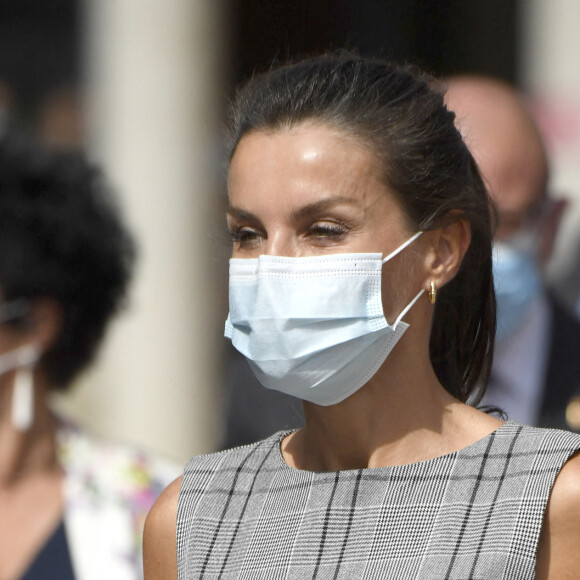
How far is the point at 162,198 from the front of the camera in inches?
195

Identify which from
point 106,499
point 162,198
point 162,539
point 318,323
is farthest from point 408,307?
point 162,198

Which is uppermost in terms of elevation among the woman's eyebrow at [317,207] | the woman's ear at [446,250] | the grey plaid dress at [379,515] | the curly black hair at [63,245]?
the woman's eyebrow at [317,207]

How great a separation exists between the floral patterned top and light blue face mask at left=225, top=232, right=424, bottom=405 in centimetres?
189

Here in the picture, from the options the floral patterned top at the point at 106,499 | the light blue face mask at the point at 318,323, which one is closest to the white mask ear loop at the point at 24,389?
the floral patterned top at the point at 106,499

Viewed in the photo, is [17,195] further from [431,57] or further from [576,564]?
[576,564]

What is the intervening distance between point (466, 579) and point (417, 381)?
429 millimetres

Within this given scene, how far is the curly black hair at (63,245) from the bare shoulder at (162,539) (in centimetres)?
196

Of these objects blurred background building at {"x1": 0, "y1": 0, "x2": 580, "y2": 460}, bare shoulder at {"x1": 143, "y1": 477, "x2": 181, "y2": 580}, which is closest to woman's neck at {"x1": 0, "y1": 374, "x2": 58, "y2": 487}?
blurred background building at {"x1": 0, "y1": 0, "x2": 580, "y2": 460}

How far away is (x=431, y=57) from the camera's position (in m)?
4.35

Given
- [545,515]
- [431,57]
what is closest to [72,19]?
[431,57]

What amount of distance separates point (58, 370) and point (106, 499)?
56 cm

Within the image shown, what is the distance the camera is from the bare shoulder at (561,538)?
185 centimetres

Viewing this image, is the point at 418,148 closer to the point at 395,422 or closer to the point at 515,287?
the point at 395,422

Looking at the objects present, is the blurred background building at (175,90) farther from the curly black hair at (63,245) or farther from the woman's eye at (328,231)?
the woman's eye at (328,231)
